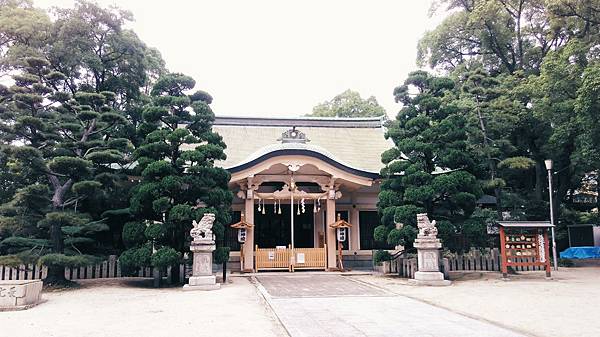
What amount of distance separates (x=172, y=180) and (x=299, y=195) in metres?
5.72

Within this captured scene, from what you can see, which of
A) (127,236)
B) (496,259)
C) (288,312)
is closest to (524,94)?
(496,259)

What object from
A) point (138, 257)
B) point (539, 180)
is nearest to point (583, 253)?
point (539, 180)

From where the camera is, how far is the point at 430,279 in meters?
12.7

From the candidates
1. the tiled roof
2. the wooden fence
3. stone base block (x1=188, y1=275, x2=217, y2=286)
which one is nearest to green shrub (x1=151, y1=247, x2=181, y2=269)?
stone base block (x1=188, y1=275, x2=217, y2=286)

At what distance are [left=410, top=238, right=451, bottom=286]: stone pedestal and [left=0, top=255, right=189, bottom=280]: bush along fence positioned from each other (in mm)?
7196

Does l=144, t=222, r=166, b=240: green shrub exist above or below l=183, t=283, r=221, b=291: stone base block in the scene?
above

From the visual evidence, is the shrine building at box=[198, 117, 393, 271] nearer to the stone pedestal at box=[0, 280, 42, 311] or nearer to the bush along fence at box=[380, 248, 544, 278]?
the bush along fence at box=[380, 248, 544, 278]

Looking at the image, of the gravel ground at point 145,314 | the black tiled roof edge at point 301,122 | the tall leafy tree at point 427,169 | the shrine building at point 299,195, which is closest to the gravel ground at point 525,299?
the tall leafy tree at point 427,169

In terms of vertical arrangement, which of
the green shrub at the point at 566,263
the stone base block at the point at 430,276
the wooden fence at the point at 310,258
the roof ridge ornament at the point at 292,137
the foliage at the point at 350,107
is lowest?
the green shrub at the point at 566,263

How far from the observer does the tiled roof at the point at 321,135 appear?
67.4 feet

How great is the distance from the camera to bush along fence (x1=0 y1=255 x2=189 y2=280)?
1295 cm

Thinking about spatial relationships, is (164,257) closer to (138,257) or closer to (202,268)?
(138,257)

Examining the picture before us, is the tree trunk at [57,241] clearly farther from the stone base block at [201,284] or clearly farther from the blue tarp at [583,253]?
the blue tarp at [583,253]

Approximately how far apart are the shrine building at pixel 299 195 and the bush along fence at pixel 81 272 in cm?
353
